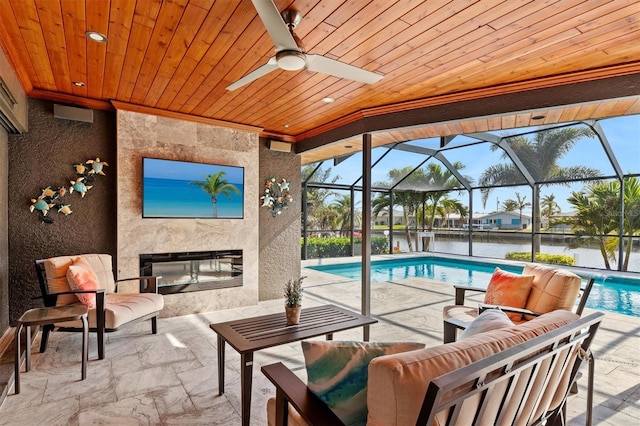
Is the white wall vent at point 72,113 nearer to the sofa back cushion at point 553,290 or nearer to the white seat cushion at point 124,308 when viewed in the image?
the white seat cushion at point 124,308

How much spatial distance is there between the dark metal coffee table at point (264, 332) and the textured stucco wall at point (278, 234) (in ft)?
8.39

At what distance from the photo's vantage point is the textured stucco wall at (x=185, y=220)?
164 inches

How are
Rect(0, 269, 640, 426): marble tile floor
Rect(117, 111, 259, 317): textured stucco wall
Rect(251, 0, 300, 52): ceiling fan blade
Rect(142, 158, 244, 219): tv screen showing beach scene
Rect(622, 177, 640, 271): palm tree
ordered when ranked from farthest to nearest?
Rect(622, 177, 640, 271): palm tree < Rect(142, 158, 244, 219): tv screen showing beach scene < Rect(117, 111, 259, 317): textured stucco wall < Rect(0, 269, 640, 426): marble tile floor < Rect(251, 0, 300, 52): ceiling fan blade

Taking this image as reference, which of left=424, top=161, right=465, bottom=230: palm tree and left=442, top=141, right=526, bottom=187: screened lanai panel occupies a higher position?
left=442, top=141, right=526, bottom=187: screened lanai panel

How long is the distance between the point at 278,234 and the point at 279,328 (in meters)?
3.06

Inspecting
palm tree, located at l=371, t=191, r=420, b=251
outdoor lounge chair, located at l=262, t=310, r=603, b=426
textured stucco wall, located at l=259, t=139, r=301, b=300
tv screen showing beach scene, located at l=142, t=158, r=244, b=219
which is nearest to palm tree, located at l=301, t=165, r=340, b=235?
palm tree, located at l=371, t=191, r=420, b=251

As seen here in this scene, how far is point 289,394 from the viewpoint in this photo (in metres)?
1.37

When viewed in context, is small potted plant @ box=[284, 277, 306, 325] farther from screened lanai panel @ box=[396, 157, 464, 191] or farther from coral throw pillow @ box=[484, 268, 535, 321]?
screened lanai panel @ box=[396, 157, 464, 191]

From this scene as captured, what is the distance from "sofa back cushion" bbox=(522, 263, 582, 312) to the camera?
2609 millimetres

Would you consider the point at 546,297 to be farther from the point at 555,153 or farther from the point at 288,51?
the point at 555,153

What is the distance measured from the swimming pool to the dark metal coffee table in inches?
191

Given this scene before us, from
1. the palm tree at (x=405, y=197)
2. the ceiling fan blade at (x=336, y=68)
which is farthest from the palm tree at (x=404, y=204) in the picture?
the ceiling fan blade at (x=336, y=68)

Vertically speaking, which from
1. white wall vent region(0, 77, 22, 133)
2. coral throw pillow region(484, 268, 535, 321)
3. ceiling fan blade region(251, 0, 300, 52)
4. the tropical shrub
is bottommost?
the tropical shrub

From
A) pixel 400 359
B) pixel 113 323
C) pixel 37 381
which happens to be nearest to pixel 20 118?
pixel 113 323
